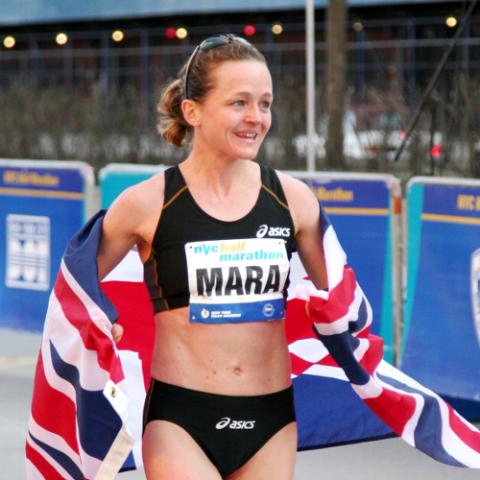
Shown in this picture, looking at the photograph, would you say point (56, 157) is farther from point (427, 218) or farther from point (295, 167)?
point (427, 218)

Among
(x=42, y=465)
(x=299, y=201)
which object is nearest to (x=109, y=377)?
(x=42, y=465)

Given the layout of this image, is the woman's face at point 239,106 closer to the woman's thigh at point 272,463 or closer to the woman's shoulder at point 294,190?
the woman's shoulder at point 294,190

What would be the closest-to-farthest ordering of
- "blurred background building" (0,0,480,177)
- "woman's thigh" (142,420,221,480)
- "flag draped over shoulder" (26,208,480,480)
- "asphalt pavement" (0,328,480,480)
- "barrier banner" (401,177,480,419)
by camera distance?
"woman's thigh" (142,420,221,480) < "flag draped over shoulder" (26,208,480,480) < "asphalt pavement" (0,328,480,480) < "barrier banner" (401,177,480,419) < "blurred background building" (0,0,480,177)

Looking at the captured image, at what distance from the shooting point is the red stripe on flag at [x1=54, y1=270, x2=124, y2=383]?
412 cm

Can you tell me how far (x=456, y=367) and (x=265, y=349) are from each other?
13.7 ft

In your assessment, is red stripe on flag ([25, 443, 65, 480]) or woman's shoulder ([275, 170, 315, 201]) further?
red stripe on flag ([25, 443, 65, 480])

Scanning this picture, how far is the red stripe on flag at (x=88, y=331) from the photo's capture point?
412cm

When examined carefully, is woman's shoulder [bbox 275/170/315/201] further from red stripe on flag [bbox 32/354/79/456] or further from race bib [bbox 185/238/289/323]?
red stripe on flag [bbox 32/354/79/456]

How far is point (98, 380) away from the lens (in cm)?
419

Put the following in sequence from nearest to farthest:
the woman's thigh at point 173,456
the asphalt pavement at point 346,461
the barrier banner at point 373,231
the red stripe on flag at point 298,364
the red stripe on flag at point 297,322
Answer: the woman's thigh at point 173,456
the red stripe on flag at point 297,322
the red stripe on flag at point 298,364
the asphalt pavement at point 346,461
the barrier banner at point 373,231

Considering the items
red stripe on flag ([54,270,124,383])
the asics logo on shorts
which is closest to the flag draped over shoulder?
red stripe on flag ([54,270,124,383])

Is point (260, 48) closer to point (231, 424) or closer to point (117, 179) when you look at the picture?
point (117, 179)

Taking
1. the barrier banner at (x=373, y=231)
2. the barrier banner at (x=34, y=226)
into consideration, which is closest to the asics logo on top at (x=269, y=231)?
the barrier banner at (x=373, y=231)

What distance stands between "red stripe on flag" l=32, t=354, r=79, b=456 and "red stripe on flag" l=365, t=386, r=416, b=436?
0.88m
